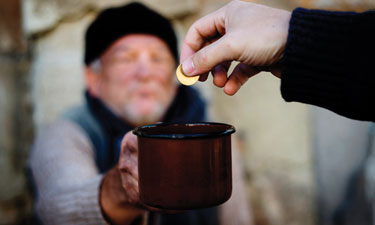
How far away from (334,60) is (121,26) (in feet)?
3.52

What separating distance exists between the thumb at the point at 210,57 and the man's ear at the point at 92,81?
993 millimetres

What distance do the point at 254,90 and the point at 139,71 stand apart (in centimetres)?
57

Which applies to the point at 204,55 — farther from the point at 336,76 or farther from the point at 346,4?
the point at 346,4

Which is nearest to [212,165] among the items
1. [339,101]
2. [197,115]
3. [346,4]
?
[339,101]

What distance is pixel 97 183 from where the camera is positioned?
869 mm

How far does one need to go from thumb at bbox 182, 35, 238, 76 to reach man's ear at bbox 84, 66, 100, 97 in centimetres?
99

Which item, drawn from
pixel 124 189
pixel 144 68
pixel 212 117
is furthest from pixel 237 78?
pixel 212 117

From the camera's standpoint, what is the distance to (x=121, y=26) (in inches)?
56.5

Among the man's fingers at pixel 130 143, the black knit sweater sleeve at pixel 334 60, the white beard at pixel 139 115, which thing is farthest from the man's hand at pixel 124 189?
the white beard at pixel 139 115

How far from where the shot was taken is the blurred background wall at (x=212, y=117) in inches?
63.1

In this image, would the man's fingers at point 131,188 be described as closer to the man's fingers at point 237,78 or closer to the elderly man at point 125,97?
the man's fingers at point 237,78

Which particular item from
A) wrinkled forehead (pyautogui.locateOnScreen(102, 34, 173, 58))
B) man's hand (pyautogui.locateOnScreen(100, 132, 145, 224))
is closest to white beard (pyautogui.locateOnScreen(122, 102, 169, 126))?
wrinkled forehead (pyautogui.locateOnScreen(102, 34, 173, 58))

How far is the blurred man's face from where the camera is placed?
4.75ft

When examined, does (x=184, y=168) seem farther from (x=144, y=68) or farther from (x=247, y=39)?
(x=144, y=68)
